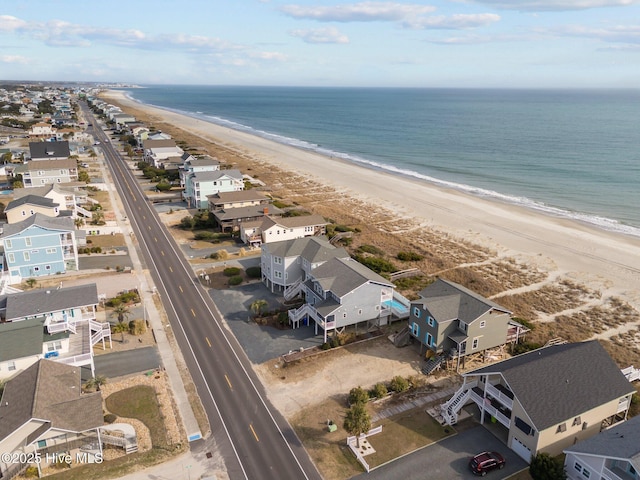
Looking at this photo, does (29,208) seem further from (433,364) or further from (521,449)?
(521,449)

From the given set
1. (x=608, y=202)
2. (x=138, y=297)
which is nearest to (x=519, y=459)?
(x=138, y=297)

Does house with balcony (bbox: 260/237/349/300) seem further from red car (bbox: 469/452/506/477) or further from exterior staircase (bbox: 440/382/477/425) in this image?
red car (bbox: 469/452/506/477)

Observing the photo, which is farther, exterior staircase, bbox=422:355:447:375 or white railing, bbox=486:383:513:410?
exterior staircase, bbox=422:355:447:375

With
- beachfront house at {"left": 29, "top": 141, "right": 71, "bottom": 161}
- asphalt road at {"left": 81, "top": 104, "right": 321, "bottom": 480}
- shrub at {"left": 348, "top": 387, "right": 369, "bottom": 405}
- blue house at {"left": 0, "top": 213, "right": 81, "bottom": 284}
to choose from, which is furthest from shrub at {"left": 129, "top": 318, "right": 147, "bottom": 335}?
beachfront house at {"left": 29, "top": 141, "right": 71, "bottom": 161}

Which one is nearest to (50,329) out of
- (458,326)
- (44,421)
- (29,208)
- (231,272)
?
(44,421)

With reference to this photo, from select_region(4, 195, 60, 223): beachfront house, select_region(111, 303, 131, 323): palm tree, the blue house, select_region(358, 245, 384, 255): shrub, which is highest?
select_region(4, 195, 60, 223): beachfront house

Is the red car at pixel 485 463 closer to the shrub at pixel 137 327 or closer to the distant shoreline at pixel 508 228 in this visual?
the shrub at pixel 137 327
